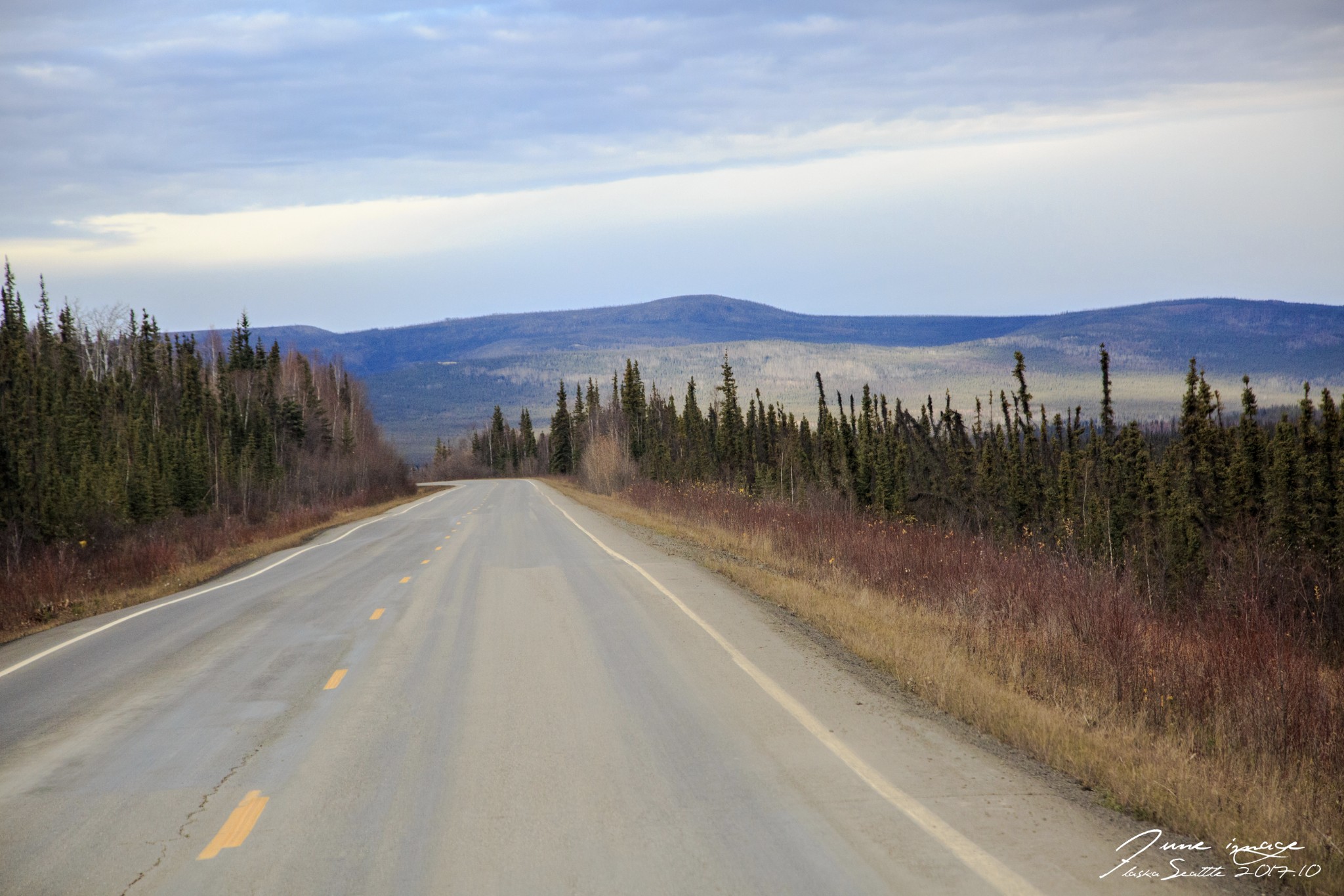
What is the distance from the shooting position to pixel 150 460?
1895 inches

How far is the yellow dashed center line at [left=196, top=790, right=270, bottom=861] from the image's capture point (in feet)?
16.8

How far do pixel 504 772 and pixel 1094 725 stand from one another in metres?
4.21

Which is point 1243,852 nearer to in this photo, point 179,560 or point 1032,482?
point 179,560

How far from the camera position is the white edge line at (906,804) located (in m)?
4.50

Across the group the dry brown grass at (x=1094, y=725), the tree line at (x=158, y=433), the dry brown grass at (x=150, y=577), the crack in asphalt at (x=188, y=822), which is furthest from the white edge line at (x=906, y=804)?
the tree line at (x=158, y=433)

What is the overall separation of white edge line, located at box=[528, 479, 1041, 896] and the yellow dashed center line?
3560mm

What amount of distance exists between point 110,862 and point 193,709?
11.5ft

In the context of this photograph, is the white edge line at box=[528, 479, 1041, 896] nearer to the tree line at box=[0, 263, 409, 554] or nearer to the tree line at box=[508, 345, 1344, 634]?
the tree line at box=[508, 345, 1344, 634]

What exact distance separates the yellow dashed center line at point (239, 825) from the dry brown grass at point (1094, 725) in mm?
4883

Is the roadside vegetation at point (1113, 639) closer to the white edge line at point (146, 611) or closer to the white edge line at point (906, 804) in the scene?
the white edge line at point (906, 804)

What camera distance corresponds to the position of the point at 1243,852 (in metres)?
4.83

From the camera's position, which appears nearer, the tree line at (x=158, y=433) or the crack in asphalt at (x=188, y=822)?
the crack in asphalt at (x=188, y=822)

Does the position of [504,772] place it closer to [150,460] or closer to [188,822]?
[188,822]

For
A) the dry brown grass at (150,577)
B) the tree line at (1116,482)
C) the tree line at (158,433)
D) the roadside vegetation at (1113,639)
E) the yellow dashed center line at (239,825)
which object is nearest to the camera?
the yellow dashed center line at (239,825)
